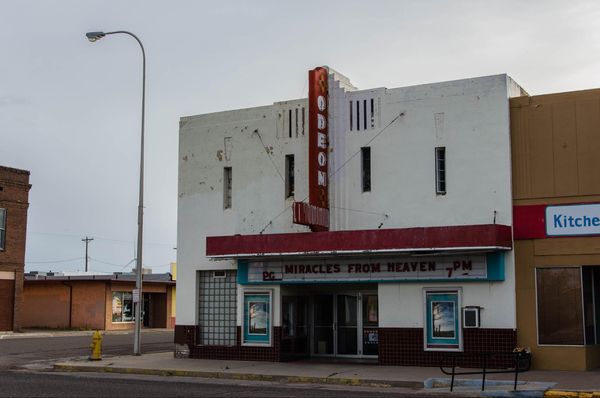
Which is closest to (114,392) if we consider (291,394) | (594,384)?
(291,394)

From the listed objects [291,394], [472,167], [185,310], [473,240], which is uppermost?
[472,167]

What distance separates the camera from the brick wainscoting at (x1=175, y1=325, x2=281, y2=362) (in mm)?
23516

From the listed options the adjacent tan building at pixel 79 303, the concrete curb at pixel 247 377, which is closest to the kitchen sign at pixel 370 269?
the concrete curb at pixel 247 377

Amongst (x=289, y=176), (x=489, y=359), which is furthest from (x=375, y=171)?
(x=489, y=359)

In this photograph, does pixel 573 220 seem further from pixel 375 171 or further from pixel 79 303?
pixel 79 303

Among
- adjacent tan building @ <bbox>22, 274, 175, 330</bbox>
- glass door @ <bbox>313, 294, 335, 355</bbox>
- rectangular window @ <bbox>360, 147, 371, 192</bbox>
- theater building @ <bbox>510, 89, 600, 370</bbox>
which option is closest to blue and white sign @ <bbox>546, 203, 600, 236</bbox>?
theater building @ <bbox>510, 89, 600, 370</bbox>

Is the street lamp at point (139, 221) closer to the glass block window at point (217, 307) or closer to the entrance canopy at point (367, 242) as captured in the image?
the glass block window at point (217, 307)

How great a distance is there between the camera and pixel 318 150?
22.7 metres

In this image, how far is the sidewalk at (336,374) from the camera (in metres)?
17.0

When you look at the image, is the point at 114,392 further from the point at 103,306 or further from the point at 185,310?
the point at 103,306

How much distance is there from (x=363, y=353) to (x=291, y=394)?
→ 25.6 feet

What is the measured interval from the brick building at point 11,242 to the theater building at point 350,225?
57.5 feet

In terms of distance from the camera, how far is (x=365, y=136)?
23047 millimetres

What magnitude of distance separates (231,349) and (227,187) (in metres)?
5.16
